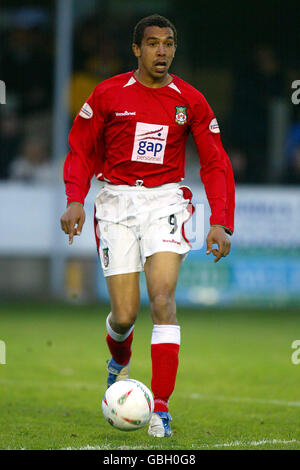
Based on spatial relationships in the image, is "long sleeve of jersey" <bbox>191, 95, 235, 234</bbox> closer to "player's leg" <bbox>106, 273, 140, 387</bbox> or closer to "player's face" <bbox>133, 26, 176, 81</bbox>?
"player's face" <bbox>133, 26, 176, 81</bbox>

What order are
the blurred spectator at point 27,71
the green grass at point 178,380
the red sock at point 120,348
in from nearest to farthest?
the green grass at point 178,380 → the red sock at point 120,348 → the blurred spectator at point 27,71

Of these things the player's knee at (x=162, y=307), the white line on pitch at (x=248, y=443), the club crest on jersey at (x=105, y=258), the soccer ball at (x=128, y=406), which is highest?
the club crest on jersey at (x=105, y=258)

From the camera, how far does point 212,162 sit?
618 cm

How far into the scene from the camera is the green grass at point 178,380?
225 inches

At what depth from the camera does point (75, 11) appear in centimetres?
1571

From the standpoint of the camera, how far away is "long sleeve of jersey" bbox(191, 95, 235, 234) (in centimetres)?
612

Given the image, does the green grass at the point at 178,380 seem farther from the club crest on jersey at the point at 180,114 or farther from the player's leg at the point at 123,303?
the club crest on jersey at the point at 180,114

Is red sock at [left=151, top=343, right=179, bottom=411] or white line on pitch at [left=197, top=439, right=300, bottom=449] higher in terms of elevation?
red sock at [left=151, top=343, right=179, bottom=411]

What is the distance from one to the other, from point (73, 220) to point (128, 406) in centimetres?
119

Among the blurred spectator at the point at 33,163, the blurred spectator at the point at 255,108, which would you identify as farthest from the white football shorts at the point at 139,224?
the blurred spectator at the point at 33,163

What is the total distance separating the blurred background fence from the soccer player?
24.0ft

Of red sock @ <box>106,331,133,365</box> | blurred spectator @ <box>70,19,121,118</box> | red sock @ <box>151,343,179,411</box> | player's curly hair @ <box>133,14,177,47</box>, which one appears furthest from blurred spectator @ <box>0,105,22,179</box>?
red sock @ <box>151,343,179,411</box>

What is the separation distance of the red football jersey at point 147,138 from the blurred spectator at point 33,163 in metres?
8.43

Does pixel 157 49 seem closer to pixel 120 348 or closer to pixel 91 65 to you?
pixel 120 348
